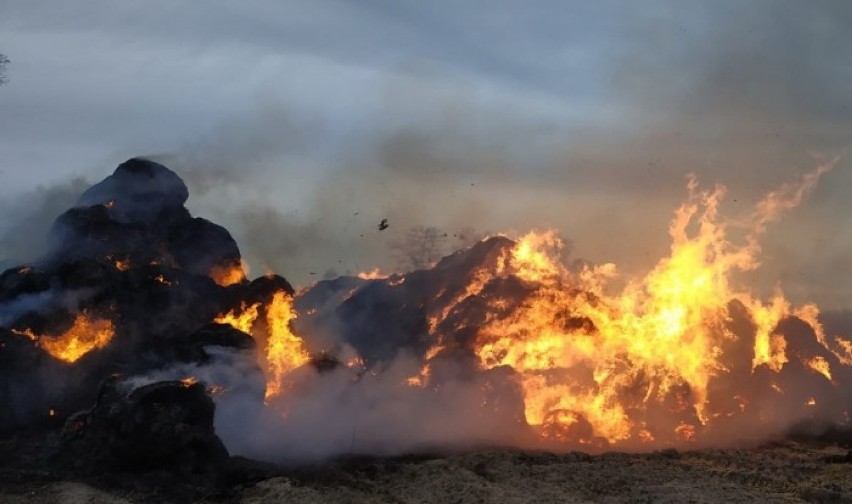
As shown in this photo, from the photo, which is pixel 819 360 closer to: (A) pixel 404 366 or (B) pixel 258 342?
(A) pixel 404 366

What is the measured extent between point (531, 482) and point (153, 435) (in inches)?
693

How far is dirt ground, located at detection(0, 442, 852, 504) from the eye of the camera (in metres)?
31.5

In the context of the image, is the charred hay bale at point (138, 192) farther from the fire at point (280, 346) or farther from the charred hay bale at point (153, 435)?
the charred hay bale at point (153, 435)

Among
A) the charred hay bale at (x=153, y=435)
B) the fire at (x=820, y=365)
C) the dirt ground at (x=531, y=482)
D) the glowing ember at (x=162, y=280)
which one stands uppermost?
Result: the glowing ember at (x=162, y=280)

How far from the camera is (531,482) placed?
3388cm

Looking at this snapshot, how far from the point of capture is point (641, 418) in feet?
156

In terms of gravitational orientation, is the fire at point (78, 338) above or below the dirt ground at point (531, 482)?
above

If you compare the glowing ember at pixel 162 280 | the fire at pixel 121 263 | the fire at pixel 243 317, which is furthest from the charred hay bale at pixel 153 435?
the fire at pixel 121 263

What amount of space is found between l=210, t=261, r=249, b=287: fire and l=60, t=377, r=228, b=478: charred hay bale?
1912 cm

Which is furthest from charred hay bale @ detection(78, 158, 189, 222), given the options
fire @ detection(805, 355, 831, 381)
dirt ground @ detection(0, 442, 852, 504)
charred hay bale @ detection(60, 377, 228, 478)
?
fire @ detection(805, 355, 831, 381)

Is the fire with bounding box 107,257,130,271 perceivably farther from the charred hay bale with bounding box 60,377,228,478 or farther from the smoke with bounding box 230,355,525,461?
the charred hay bale with bounding box 60,377,228,478

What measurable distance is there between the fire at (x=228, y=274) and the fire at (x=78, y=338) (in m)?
10.5

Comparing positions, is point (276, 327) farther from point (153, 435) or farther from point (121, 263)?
point (153, 435)

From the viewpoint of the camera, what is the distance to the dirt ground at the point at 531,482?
103 ft
